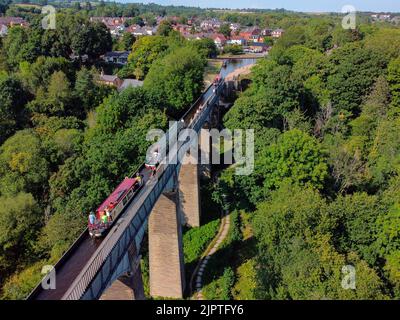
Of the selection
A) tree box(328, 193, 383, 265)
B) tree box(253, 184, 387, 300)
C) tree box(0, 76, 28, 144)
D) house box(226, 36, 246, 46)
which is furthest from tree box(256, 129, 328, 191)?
house box(226, 36, 246, 46)

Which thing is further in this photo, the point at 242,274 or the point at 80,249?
the point at 242,274

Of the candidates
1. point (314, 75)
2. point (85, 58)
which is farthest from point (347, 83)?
point (85, 58)

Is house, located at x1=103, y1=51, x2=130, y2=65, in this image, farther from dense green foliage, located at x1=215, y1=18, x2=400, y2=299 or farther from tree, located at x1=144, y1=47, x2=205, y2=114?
dense green foliage, located at x1=215, y1=18, x2=400, y2=299

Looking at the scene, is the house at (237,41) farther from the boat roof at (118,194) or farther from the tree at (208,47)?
the boat roof at (118,194)

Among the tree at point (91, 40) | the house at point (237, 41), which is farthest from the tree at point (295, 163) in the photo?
the house at point (237, 41)

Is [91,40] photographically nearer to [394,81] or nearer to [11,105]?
[11,105]

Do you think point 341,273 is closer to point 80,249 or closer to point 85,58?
point 80,249
